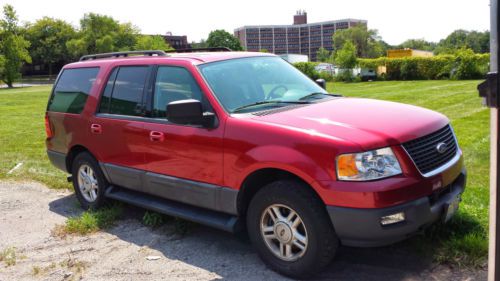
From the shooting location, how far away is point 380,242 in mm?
3664

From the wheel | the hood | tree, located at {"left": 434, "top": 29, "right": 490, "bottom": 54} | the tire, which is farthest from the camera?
tree, located at {"left": 434, "top": 29, "right": 490, "bottom": 54}

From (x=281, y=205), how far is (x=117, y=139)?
2.38 metres

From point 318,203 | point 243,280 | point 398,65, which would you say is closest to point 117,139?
point 243,280

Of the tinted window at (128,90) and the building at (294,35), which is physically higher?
the building at (294,35)

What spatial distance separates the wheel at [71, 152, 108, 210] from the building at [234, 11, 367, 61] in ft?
532

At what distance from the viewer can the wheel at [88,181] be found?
602cm

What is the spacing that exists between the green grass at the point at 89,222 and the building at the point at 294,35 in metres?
163

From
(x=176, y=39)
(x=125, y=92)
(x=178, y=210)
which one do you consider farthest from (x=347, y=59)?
(x=176, y=39)

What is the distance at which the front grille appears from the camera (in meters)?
3.76

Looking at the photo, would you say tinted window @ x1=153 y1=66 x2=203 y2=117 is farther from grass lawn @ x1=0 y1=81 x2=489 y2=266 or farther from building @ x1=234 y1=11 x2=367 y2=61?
building @ x1=234 y1=11 x2=367 y2=61

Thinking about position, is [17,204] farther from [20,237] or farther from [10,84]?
[10,84]

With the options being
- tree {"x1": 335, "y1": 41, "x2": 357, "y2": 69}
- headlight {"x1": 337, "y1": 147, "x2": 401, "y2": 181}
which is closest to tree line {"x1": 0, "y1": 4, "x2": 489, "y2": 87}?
tree {"x1": 335, "y1": 41, "x2": 357, "y2": 69}

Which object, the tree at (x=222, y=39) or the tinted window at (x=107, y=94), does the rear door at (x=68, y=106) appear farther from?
the tree at (x=222, y=39)

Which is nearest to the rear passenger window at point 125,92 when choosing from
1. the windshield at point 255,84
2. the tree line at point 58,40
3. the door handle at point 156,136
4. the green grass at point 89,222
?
the door handle at point 156,136
